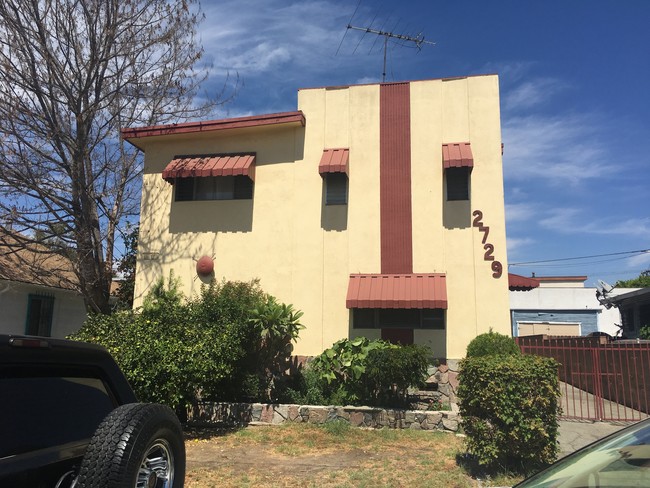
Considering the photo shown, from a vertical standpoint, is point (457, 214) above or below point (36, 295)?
above

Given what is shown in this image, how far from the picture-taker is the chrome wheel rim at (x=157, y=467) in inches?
106

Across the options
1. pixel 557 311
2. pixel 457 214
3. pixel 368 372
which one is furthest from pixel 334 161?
pixel 557 311

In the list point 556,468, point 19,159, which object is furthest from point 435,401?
point 19,159

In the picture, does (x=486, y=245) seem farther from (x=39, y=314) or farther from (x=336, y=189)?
(x=39, y=314)

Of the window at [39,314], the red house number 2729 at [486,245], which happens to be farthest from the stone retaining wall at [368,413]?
the window at [39,314]

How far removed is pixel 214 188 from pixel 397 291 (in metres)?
5.68

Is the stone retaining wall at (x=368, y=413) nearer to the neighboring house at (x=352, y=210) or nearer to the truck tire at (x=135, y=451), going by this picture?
the neighboring house at (x=352, y=210)

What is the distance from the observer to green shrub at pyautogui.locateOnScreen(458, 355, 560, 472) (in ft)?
20.3

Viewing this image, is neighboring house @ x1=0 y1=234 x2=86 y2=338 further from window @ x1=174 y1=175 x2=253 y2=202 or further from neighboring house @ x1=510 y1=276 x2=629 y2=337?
neighboring house @ x1=510 y1=276 x2=629 y2=337

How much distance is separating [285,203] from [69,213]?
18.8 feet

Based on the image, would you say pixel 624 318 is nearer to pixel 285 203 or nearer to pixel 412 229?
pixel 412 229

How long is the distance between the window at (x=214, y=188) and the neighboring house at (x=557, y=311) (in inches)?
1002

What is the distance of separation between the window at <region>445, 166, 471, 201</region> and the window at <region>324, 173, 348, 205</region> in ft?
8.16

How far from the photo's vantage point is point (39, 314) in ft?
54.7
